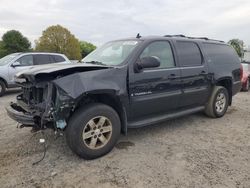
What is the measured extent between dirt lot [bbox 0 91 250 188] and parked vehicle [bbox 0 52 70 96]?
4962mm

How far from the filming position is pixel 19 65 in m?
9.88

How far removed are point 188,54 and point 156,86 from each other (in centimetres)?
129

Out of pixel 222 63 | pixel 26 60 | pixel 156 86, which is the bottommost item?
pixel 156 86

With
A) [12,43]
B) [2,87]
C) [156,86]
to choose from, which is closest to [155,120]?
[156,86]

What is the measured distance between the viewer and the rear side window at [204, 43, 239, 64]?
5.73 meters

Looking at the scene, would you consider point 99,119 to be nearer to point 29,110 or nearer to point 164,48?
point 29,110

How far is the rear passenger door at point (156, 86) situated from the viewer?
13.6 ft

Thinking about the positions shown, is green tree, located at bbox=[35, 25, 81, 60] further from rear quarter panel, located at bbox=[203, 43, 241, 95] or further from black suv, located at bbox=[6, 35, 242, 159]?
black suv, located at bbox=[6, 35, 242, 159]

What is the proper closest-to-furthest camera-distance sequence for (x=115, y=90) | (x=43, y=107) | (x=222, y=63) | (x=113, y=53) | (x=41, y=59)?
(x=43, y=107)
(x=115, y=90)
(x=113, y=53)
(x=222, y=63)
(x=41, y=59)

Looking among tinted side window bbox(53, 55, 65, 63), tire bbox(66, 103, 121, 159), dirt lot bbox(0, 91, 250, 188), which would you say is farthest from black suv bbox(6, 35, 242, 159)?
tinted side window bbox(53, 55, 65, 63)

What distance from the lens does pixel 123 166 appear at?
3.55 m

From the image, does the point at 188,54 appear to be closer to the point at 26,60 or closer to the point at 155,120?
the point at 155,120

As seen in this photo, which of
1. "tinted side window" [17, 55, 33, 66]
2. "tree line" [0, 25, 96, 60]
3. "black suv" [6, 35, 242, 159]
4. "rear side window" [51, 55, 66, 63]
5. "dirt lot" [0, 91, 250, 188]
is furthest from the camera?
"tree line" [0, 25, 96, 60]

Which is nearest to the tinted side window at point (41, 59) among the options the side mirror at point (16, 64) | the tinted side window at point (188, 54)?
the side mirror at point (16, 64)
